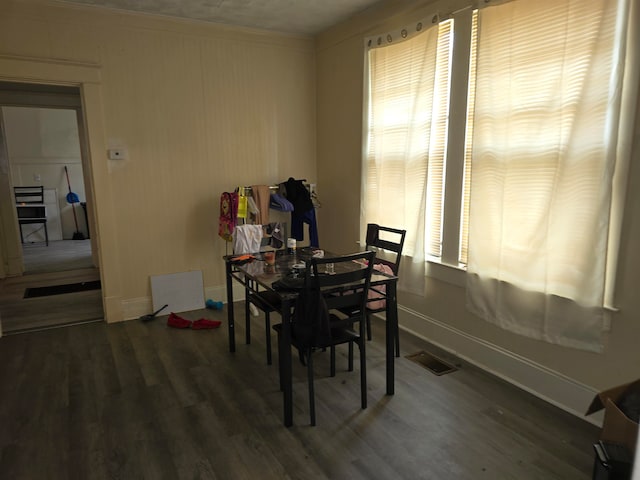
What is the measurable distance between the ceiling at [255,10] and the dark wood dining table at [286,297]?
209 centimetres

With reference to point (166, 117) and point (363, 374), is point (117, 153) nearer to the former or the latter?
point (166, 117)

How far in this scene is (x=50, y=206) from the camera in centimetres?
815

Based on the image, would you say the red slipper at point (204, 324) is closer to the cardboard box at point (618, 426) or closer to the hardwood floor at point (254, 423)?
the hardwood floor at point (254, 423)

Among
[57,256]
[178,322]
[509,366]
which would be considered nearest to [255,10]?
[178,322]

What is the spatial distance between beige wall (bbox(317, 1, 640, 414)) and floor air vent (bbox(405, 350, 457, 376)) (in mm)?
170

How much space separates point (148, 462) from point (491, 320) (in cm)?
214

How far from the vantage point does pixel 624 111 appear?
1.98 m

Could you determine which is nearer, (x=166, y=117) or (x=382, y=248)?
(x=382, y=248)

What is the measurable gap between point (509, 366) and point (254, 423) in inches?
64.7

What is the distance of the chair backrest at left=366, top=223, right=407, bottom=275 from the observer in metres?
3.00

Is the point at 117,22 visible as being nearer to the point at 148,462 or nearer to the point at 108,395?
the point at 108,395

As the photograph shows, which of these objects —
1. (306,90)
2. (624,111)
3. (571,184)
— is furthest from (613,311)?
(306,90)

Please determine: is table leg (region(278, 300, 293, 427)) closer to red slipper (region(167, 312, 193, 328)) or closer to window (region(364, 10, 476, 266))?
window (region(364, 10, 476, 266))

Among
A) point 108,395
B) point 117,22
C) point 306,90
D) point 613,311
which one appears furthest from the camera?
point 306,90
